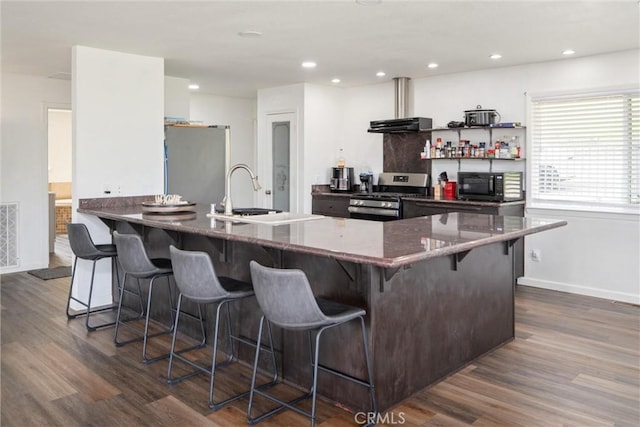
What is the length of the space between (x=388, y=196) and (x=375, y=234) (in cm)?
329

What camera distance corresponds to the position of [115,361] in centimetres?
351

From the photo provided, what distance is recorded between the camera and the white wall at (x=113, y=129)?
4.72 meters

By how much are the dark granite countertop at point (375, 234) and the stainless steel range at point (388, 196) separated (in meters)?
2.05

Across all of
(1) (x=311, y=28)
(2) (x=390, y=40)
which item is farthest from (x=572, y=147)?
(1) (x=311, y=28)

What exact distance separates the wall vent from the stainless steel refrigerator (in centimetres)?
229

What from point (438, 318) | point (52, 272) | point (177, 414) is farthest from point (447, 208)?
point (52, 272)

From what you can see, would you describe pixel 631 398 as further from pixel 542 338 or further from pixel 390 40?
pixel 390 40

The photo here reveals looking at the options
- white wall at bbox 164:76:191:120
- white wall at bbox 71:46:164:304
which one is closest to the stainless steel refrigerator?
white wall at bbox 71:46:164:304

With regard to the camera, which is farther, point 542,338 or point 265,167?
point 265,167

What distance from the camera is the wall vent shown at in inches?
249

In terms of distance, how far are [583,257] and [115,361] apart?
452 centimetres

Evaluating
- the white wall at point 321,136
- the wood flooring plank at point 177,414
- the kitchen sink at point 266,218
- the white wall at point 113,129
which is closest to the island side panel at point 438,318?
the wood flooring plank at point 177,414

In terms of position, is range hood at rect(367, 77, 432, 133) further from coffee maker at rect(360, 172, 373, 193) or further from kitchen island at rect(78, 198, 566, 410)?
kitchen island at rect(78, 198, 566, 410)

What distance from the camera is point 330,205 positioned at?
686 cm
